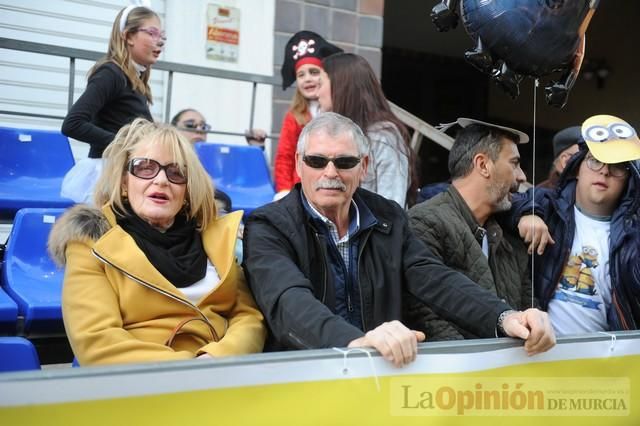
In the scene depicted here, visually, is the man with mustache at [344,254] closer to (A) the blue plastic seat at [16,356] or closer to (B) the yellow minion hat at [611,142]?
(A) the blue plastic seat at [16,356]

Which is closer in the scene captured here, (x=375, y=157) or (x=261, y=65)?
(x=375, y=157)

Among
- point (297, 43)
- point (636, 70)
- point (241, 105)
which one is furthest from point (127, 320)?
point (636, 70)

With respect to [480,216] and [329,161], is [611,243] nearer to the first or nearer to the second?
[480,216]

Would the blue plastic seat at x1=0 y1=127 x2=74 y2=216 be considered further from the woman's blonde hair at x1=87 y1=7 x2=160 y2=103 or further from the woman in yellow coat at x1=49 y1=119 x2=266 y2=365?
the woman in yellow coat at x1=49 y1=119 x2=266 y2=365

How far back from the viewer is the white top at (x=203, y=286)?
8.33 ft

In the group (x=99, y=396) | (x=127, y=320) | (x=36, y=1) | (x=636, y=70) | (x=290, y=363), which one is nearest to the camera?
(x=99, y=396)

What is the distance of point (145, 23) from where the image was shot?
4340mm

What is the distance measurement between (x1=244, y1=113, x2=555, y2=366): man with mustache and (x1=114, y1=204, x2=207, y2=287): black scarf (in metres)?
0.17

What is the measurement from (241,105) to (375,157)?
→ 330 centimetres

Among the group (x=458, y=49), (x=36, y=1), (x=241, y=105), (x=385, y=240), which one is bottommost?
(x=385, y=240)

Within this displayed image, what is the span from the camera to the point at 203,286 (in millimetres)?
2576

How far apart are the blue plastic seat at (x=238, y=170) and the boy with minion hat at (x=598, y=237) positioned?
8.39ft

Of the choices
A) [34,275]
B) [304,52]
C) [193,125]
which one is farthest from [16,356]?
[193,125]

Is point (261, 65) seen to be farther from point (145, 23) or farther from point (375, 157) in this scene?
point (375, 157)
